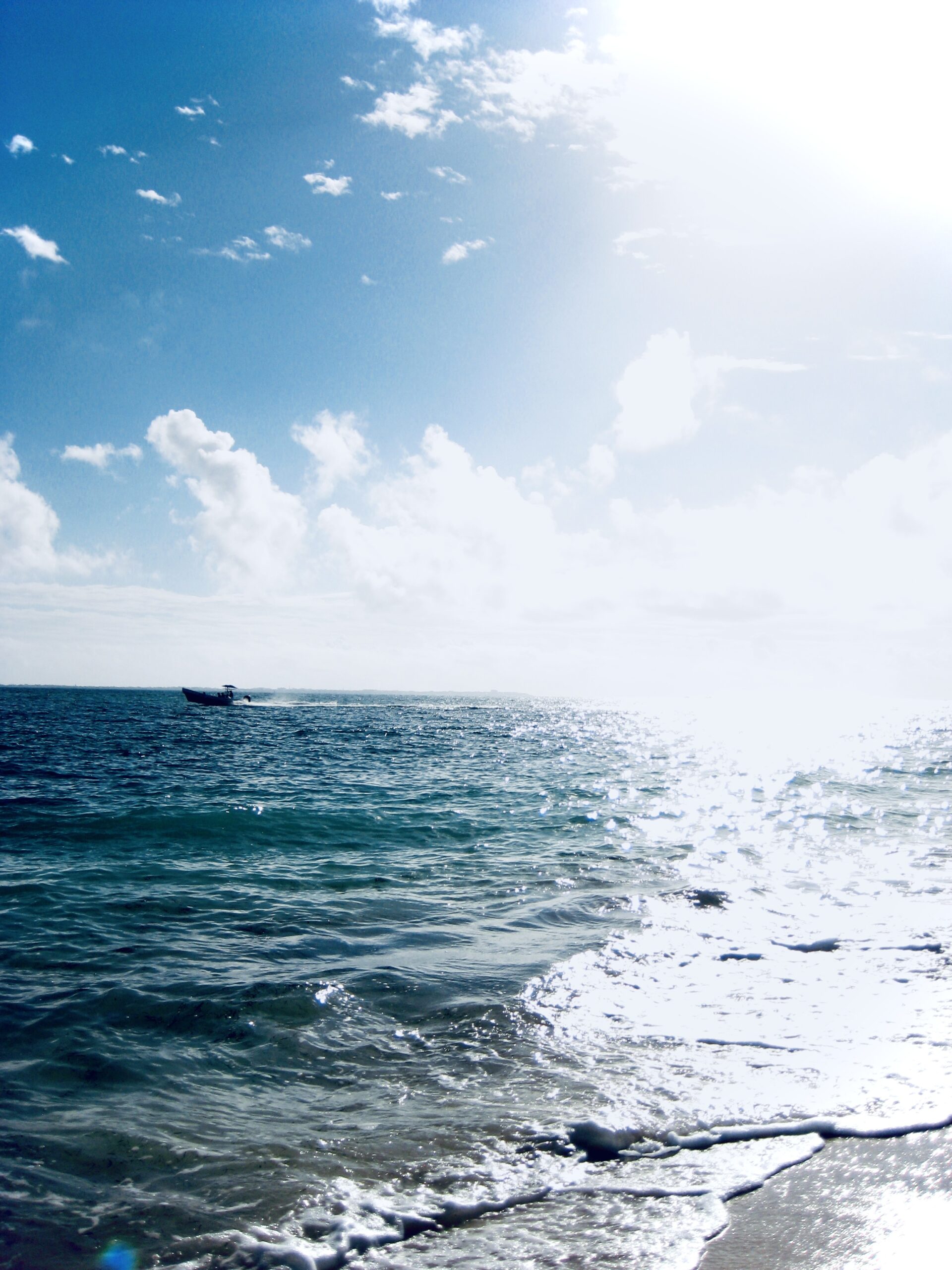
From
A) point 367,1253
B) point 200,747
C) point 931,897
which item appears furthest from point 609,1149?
point 200,747

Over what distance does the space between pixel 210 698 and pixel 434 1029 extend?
4885 inches

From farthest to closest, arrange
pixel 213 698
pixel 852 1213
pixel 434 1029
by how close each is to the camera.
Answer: pixel 213 698
pixel 434 1029
pixel 852 1213

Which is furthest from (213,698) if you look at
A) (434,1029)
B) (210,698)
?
(434,1029)

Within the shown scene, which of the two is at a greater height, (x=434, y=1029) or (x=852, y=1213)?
(x=852, y=1213)

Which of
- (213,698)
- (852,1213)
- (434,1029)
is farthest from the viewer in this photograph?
(213,698)

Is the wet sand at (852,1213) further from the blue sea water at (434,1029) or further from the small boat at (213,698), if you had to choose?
the small boat at (213,698)

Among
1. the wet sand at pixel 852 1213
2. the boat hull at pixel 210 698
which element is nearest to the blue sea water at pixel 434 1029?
the wet sand at pixel 852 1213

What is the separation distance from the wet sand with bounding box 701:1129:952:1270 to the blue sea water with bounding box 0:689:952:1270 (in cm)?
21

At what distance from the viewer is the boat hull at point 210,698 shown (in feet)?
400

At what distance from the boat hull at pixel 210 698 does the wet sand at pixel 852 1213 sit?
410 feet

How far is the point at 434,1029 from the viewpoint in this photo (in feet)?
30.0

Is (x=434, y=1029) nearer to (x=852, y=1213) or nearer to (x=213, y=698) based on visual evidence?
(x=852, y=1213)

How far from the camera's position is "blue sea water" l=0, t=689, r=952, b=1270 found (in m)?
5.70

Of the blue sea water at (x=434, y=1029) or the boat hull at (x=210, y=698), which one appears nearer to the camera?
the blue sea water at (x=434, y=1029)
